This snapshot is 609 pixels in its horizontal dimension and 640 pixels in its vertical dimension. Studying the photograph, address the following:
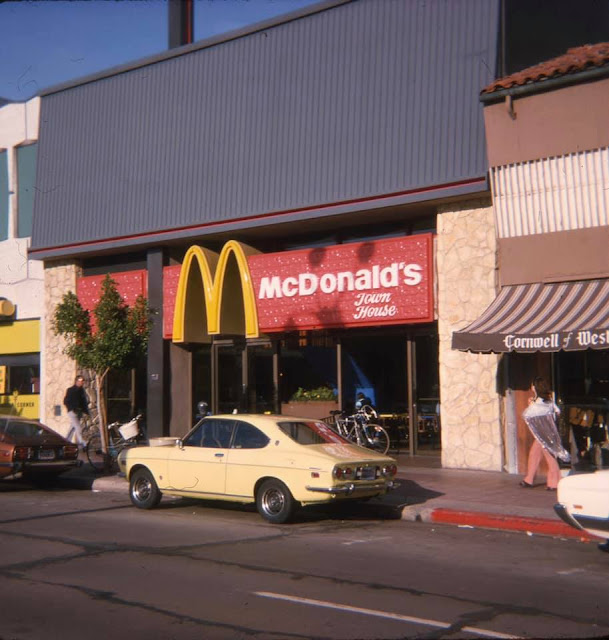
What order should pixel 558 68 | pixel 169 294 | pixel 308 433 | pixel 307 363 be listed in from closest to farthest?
pixel 308 433
pixel 558 68
pixel 307 363
pixel 169 294

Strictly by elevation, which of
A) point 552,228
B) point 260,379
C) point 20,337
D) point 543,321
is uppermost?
point 552,228

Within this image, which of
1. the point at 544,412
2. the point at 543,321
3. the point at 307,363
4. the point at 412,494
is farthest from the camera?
the point at 307,363

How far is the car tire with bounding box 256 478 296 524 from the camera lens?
12.0 meters

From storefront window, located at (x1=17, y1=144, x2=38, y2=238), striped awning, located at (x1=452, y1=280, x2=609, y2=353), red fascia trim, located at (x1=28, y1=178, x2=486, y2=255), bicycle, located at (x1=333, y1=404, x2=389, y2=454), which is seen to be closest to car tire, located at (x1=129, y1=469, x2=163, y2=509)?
striped awning, located at (x1=452, y1=280, x2=609, y2=353)

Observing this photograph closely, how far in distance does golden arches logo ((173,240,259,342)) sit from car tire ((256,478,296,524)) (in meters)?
7.01

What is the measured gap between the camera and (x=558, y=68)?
15.6 metres

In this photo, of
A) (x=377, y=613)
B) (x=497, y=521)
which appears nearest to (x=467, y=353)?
(x=497, y=521)

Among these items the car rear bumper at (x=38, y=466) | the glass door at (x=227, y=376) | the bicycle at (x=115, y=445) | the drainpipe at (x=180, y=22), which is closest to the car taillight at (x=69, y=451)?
the car rear bumper at (x=38, y=466)

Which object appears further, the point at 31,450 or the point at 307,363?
the point at 307,363

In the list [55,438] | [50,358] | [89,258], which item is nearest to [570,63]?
[55,438]

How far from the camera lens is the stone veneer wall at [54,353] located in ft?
79.1

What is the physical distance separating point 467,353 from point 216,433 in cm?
617

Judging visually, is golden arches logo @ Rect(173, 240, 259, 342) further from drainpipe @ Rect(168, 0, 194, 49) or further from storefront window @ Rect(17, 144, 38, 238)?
drainpipe @ Rect(168, 0, 194, 49)

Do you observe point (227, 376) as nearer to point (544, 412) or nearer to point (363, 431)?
point (363, 431)
